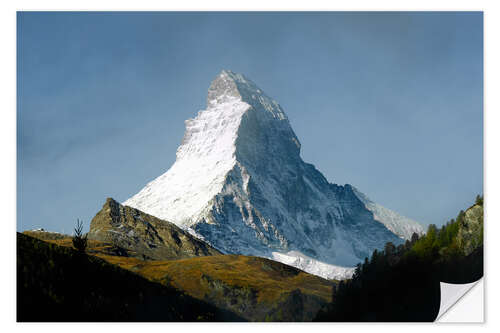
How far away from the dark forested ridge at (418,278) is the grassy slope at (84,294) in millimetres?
5173

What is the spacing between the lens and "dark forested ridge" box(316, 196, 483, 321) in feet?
69.6

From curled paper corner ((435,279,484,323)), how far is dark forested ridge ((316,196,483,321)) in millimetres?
236

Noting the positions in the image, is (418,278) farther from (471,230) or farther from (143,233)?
(143,233)

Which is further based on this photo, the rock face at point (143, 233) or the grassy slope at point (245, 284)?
the rock face at point (143, 233)

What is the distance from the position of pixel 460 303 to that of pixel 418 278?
6.90ft

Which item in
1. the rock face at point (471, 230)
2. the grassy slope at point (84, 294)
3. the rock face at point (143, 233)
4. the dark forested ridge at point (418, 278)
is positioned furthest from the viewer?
the rock face at point (143, 233)

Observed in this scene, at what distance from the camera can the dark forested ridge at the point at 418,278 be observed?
21203 millimetres

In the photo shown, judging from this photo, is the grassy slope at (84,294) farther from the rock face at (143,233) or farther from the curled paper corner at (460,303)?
the rock face at (143,233)

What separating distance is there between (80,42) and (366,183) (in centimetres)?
1682

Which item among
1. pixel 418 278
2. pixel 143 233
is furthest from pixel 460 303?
pixel 143 233

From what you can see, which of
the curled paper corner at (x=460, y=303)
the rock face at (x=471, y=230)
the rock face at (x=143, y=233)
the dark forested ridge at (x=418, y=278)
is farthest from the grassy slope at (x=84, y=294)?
the rock face at (x=143, y=233)

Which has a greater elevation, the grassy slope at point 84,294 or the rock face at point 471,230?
the rock face at point 471,230

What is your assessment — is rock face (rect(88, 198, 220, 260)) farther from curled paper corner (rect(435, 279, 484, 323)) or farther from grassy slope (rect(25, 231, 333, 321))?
curled paper corner (rect(435, 279, 484, 323))
